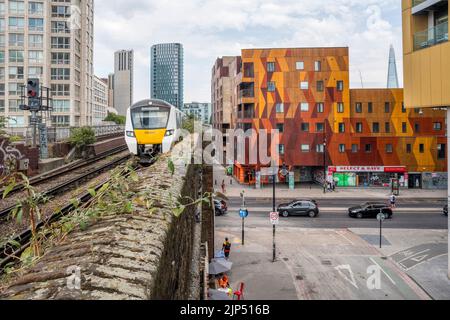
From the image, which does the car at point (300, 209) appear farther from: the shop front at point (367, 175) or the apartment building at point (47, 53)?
the apartment building at point (47, 53)

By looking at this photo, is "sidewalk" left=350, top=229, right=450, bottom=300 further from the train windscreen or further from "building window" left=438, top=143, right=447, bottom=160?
"building window" left=438, top=143, right=447, bottom=160

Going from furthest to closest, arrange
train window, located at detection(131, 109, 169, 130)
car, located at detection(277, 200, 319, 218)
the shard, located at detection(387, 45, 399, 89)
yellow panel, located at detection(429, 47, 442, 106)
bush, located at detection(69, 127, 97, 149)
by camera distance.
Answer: the shard, located at detection(387, 45, 399, 89), car, located at detection(277, 200, 319, 218), bush, located at detection(69, 127, 97, 149), train window, located at detection(131, 109, 169, 130), yellow panel, located at detection(429, 47, 442, 106)

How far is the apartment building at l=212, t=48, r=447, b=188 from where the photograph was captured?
148 feet

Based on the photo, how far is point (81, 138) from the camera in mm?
25703

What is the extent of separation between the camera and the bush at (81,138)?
84.6 ft

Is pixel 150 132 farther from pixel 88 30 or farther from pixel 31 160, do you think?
pixel 88 30

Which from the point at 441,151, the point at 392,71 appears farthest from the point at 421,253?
the point at 392,71

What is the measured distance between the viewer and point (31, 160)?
20.5m

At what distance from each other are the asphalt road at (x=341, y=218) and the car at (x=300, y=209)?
1.82 ft

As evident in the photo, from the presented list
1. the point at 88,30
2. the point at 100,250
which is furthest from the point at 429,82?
the point at 88,30

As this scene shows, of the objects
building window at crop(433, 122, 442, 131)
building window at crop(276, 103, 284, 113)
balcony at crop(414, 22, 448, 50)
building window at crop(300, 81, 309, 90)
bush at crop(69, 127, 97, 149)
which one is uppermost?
building window at crop(300, 81, 309, 90)

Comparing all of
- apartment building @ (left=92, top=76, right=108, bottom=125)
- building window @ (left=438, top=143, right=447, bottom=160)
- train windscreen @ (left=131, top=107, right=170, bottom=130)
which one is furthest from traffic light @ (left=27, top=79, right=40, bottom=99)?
apartment building @ (left=92, top=76, right=108, bottom=125)

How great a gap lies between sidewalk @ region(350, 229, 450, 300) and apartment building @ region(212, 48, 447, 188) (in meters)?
20.6
